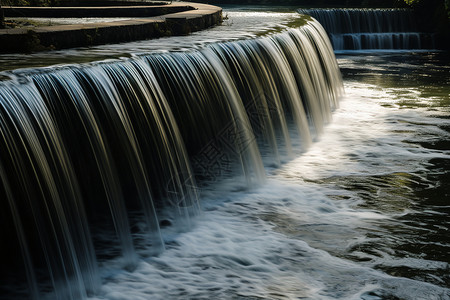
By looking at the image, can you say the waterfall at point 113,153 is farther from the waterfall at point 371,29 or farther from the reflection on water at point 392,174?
the waterfall at point 371,29

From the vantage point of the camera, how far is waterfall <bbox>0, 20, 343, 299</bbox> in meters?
4.62

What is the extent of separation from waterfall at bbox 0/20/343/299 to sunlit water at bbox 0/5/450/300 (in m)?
0.27

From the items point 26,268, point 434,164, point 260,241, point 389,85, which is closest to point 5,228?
point 26,268

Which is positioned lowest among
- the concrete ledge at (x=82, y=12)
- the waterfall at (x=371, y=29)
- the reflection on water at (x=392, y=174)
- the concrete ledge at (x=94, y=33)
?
the reflection on water at (x=392, y=174)

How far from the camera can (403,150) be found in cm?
910

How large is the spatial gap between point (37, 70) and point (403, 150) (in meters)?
5.71

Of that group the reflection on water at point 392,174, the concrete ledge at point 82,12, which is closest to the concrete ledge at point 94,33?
the concrete ledge at point 82,12

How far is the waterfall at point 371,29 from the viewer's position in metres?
22.5

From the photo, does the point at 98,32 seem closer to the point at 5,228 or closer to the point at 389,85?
the point at 5,228

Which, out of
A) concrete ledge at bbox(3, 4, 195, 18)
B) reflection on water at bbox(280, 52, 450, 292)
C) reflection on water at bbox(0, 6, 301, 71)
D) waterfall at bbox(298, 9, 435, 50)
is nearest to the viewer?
reflection on water at bbox(280, 52, 450, 292)

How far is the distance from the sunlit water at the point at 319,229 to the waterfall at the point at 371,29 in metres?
12.8

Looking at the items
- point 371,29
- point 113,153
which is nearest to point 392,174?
point 113,153

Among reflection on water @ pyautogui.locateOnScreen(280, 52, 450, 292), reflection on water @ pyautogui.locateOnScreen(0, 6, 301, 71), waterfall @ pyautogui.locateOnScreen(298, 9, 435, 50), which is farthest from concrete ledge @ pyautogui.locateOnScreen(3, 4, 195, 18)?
waterfall @ pyautogui.locateOnScreen(298, 9, 435, 50)

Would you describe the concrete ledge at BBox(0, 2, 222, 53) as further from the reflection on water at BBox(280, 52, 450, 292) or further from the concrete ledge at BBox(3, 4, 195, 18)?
the reflection on water at BBox(280, 52, 450, 292)
